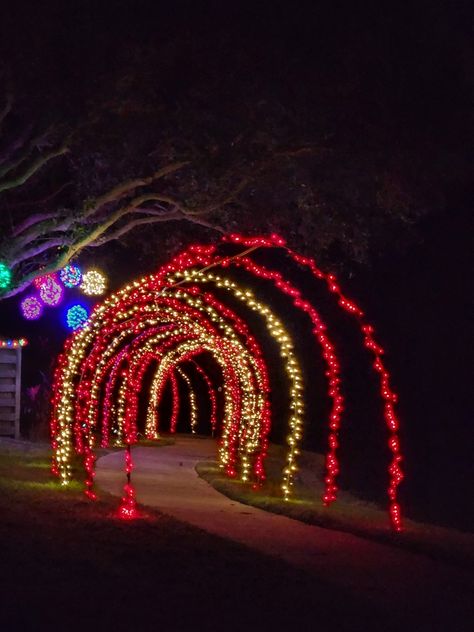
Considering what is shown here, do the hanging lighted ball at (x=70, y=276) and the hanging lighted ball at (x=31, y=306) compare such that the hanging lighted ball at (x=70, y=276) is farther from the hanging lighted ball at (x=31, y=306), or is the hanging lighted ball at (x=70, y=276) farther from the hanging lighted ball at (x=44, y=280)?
the hanging lighted ball at (x=31, y=306)

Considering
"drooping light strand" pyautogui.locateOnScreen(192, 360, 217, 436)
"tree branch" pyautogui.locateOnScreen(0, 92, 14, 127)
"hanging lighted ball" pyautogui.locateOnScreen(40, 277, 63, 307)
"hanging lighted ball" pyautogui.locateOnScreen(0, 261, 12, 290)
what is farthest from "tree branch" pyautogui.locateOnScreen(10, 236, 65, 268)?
"drooping light strand" pyautogui.locateOnScreen(192, 360, 217, 436)

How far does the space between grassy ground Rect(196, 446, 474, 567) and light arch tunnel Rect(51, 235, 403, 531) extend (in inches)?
12.5

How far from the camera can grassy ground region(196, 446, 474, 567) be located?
11539mm

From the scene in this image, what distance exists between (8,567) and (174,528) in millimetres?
3375

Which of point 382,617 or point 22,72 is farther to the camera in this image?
point 22,72

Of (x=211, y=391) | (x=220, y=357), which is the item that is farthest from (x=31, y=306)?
(x=211, y=391)

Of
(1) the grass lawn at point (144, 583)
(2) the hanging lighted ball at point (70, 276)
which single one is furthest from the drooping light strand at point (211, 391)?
(1) the grass lawn at point (144, 583)

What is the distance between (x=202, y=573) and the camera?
8852mm

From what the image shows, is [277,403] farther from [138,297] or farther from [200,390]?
[138,297]

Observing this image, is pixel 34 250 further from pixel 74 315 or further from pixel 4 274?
pixel 74 315

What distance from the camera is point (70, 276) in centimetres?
1972

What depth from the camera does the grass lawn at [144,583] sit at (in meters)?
7.13

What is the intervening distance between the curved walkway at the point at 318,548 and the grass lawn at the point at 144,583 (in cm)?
54

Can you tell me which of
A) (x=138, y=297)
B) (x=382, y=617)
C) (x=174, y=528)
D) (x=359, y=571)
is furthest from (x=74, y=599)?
(x=138, y=297)
